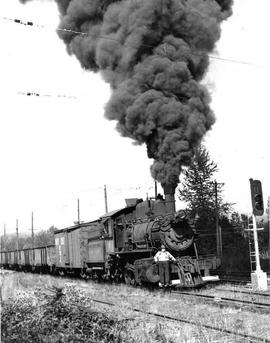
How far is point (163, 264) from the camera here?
1303 centimetres

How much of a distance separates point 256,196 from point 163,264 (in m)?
3.58

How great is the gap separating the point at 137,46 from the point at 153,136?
308 centimetres

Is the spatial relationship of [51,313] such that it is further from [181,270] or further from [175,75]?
[175,75]

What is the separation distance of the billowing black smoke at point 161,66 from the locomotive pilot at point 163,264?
2.16m

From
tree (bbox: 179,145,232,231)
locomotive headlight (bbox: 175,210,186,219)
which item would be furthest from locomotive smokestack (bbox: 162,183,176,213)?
tree (bbox: 179,145,232,231)

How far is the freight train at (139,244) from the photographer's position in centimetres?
1329

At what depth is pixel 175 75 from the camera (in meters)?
15.2

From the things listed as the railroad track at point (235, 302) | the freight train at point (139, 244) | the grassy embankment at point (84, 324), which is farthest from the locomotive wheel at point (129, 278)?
the grassy embankment at point (84, 324)

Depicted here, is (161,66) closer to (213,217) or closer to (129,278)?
(129,278)

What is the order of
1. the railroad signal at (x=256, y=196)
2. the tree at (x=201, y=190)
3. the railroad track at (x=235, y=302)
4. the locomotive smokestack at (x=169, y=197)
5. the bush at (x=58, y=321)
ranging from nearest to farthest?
the bush at (x=58, y=321), the railroad track at (x=235, y=302), the locomotive smokestack at (x=169, y=197), the railroad signal at (x=256, y=196), the tree at (x=201, y=190)

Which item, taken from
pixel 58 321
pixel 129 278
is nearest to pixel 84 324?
pixel 58 321

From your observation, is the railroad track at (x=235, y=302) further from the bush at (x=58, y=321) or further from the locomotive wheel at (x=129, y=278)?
the bush at (x=58, y=321)

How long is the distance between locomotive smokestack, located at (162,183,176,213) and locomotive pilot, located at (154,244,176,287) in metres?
1.16

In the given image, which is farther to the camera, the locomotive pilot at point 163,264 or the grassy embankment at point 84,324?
the locomotive pilot at point 163,264
